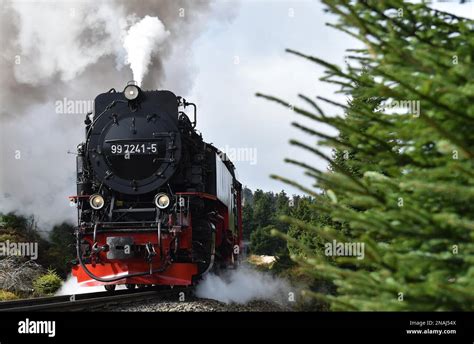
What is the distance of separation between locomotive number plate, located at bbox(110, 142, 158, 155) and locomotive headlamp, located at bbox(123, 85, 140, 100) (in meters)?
1.01

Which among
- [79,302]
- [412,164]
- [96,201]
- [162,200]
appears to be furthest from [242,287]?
[412,164]

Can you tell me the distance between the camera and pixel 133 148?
40.9 ft

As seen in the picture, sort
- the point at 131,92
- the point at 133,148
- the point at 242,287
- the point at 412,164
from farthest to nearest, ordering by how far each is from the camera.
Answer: the point at 242,287 < the point at 131,92 < the point at 133,148 < the point at 412,164

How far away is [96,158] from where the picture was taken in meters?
12.8

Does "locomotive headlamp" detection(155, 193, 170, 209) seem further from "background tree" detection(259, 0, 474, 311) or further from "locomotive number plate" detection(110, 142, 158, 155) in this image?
"background tree" detection(259, 0, 474, 311)

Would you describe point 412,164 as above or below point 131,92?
below

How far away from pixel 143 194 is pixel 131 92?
6.98 ft

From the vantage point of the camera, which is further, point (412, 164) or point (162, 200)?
point (162, 200)

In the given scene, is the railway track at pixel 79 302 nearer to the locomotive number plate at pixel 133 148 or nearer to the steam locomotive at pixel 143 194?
the steam locomotive at pixel 143 194

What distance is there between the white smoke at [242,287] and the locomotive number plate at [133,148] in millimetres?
2952

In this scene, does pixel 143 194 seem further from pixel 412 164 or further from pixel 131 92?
pixel 412 164

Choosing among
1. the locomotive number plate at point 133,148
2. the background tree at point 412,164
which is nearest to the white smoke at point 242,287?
the locomotive number plate at point 133,148
